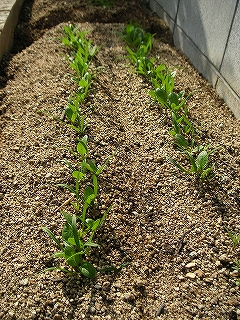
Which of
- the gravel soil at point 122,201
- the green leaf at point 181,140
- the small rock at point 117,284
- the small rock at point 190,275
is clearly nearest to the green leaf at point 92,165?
the gravel soil at point 122,201

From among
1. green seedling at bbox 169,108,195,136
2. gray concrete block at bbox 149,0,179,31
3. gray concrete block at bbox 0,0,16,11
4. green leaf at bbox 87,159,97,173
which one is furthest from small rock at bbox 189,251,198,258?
gray concrete block at bbox 0,0,16,11

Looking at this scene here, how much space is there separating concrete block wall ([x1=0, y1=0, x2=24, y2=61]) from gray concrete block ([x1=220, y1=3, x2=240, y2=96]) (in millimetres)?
2107

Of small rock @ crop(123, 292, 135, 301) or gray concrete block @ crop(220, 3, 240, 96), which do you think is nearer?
small rock @ crop(123, 292, 135, 301)

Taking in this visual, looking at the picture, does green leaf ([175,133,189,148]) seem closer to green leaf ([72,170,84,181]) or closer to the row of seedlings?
the row of seedlings

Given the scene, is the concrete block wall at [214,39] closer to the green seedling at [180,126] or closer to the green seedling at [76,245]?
the green seedling at [180,126]

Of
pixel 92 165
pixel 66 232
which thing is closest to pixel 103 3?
pixel 92 165

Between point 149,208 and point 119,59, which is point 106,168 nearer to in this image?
point 149,208

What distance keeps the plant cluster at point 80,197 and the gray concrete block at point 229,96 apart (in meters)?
1.10

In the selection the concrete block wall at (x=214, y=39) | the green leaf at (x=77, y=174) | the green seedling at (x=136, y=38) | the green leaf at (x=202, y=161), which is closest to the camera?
the green leaf at (x=77, y=174)

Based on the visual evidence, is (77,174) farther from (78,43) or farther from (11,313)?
(78,43)

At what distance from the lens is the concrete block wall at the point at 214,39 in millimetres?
2963

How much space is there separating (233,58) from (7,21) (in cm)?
233

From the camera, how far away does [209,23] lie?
336cm

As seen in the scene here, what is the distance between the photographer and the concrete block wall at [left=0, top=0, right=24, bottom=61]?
377 cm
